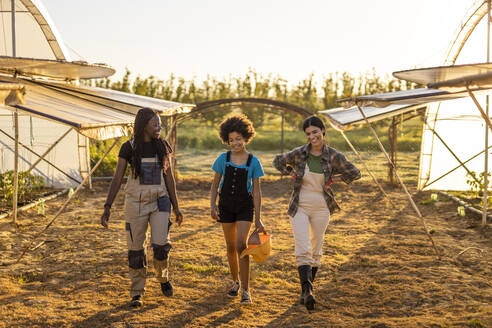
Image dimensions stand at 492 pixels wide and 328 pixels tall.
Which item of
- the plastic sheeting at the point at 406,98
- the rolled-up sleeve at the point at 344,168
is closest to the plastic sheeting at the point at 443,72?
the plastic sheeting at the point at 406,98

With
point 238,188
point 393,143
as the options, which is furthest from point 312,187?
point 393,143

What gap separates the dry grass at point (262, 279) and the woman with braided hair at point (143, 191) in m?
0.52

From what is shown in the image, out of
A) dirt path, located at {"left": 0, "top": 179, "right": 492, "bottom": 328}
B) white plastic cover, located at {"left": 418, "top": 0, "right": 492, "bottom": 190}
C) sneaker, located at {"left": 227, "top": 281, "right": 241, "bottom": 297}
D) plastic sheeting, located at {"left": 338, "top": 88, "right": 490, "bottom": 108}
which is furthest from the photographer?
white plastic cover, located at {"left": 418, "top": 0, "right": 492, "bottom": 190}

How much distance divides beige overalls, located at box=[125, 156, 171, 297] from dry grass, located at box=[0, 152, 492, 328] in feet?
1.69

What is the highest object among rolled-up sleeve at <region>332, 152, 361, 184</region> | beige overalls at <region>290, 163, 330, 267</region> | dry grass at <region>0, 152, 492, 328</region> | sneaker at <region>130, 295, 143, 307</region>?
rolled-up sleeve at <region>332, 152, 361, 184</region>

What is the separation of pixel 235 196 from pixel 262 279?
168 cm

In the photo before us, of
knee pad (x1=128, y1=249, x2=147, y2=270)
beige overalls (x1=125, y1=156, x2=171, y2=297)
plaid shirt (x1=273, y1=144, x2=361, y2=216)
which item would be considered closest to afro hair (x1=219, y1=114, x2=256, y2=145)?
plaid shirt (x1=273, y1=144, x2=361, y2=216)

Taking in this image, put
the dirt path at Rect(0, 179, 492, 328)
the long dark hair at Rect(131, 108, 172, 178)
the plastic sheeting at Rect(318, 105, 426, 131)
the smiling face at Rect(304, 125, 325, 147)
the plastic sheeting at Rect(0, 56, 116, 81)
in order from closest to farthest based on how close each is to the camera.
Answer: the dirt path at Rect(0, 179, 492, 328) < the long dark hair at Rect(131, 108, 172, 178) < the smiling face at Rect(304, 125, 325, 147) < the plastic sheeting at Rect(0, 56, 116, 81) < the plastic sheeting at Rect(318, 105, 426, 131)

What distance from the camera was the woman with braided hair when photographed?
14.4 feet

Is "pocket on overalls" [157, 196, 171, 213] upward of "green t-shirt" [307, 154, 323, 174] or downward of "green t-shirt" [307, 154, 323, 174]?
downward

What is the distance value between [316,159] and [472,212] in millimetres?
6400

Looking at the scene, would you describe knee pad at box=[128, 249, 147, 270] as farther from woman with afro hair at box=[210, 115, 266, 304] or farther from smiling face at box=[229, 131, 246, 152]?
smiling face at box=[229, 131, 246, 152]

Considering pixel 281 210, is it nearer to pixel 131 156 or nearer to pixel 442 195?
pixel 442 195

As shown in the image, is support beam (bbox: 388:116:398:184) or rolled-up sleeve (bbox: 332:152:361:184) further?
support beam (bbox: 388:116:398:184)
